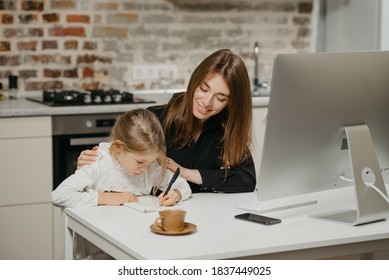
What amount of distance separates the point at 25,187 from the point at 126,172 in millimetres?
1462

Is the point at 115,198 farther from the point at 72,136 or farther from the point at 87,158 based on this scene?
the point at 72,136

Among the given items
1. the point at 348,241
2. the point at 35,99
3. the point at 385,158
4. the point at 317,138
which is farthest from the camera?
the point at 35,99

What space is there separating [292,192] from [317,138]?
19 centimetres

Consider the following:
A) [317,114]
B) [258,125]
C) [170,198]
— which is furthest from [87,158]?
[258,125]

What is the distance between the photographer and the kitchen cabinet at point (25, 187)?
3818 mm

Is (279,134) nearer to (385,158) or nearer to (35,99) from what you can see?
(385,158)

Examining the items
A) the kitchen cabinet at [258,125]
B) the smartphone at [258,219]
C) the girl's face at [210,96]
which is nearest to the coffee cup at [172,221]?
the smartphone at [258,219]

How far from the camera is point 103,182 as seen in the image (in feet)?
8.31

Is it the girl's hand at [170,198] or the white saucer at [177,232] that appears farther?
the girl's hand at [170,198]

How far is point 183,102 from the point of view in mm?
2816

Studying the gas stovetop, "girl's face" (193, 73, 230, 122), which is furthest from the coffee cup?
the gas stovetop

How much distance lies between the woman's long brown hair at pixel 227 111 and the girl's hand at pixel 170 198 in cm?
39

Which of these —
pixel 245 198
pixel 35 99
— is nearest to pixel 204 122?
pixel 245 198

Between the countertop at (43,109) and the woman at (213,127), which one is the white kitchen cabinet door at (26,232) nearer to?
the countertop at (43,109)
